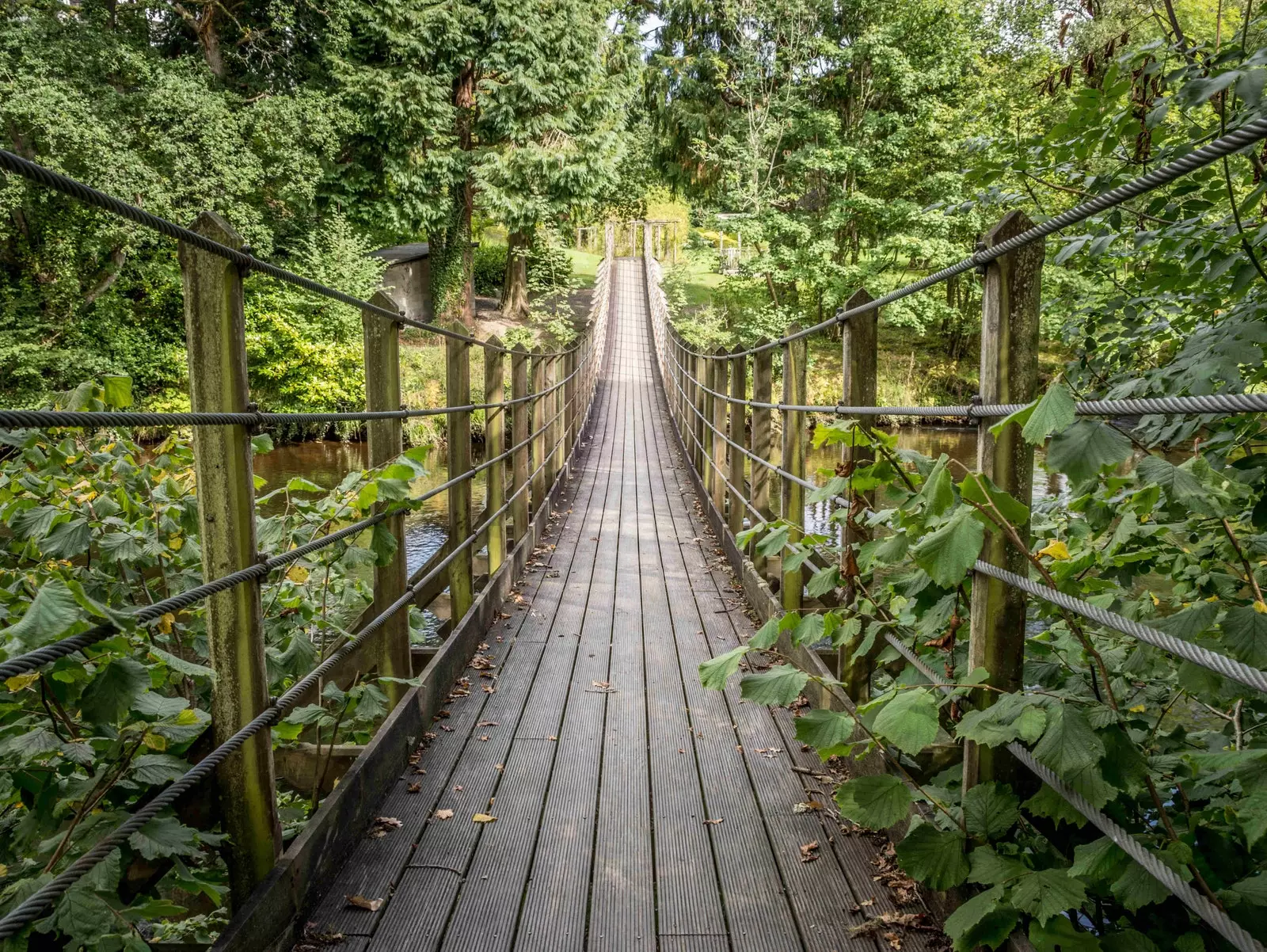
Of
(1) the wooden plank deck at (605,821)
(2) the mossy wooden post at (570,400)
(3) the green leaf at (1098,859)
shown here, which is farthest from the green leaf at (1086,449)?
(2) the mossy wooden post at (570,400)

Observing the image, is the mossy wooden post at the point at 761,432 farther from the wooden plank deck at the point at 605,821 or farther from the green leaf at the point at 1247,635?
the green leaf at the point at 1247,635

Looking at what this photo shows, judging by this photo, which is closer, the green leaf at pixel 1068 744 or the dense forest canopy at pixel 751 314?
the green leaf at pixel 1068 744

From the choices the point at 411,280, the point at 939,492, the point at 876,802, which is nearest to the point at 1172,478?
the point at 939,492

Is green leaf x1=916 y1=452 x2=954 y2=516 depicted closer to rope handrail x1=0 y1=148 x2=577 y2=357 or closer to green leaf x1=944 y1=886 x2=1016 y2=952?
green leaf x1=944 y1=886 x2=1016 y2=952

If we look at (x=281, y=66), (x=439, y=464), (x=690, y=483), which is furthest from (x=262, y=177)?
(x=690, y=483)

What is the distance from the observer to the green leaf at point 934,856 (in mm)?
1320

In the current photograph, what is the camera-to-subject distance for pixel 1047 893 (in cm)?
114

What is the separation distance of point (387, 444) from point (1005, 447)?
5.31ft

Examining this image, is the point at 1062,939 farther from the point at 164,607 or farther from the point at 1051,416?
the point at 164,607

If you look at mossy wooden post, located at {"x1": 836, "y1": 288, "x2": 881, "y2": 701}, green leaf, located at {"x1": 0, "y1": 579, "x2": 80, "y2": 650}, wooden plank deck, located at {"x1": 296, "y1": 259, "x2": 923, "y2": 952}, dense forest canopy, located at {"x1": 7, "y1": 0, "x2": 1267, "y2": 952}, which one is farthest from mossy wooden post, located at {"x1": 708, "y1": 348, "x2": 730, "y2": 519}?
green leaf, located at {"x1": 0, "y1": 579, "x2": 80, "y2": 650}

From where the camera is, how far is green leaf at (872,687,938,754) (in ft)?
3.69

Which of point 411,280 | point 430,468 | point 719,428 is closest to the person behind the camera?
point 719,428

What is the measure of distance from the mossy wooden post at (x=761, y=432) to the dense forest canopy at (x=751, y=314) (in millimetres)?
903

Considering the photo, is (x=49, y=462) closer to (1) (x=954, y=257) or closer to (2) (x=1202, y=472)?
(2) (x=1202, y=472)
